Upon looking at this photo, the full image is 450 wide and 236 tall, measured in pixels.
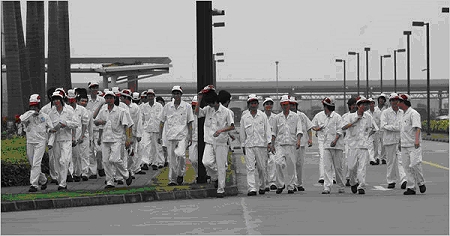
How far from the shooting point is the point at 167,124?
23.3 meters

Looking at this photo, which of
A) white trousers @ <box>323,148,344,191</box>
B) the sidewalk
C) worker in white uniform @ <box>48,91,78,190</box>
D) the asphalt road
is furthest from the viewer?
worker in white uniform @ <box>48,91,78,190</box>

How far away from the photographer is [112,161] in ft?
72.7

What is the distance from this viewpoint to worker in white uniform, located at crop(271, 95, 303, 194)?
898 inches

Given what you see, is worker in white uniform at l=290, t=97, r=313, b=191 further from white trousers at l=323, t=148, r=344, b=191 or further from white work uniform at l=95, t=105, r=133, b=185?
white work uniform at l=95, t=105, r=133, b=185

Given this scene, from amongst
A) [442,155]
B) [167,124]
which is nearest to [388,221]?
[167,124]

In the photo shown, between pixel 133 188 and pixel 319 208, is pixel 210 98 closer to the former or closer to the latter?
pixel 133 188

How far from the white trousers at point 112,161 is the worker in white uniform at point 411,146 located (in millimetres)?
5501

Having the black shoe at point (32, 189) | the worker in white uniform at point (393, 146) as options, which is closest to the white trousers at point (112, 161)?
the black shoe at point (32, 189)

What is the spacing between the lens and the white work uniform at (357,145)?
886 inches

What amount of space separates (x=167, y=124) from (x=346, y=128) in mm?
3643

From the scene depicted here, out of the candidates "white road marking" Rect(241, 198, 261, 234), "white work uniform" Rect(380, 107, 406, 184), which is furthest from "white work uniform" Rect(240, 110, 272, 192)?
"white road marking" Rect(241, 198, 261, 234)

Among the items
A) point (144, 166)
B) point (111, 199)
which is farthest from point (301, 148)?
point (144, 166)

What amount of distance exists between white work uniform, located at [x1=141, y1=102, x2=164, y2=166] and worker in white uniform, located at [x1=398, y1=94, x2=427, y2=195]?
9.28 m

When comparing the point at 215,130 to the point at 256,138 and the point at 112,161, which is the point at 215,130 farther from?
the point at 112,161
